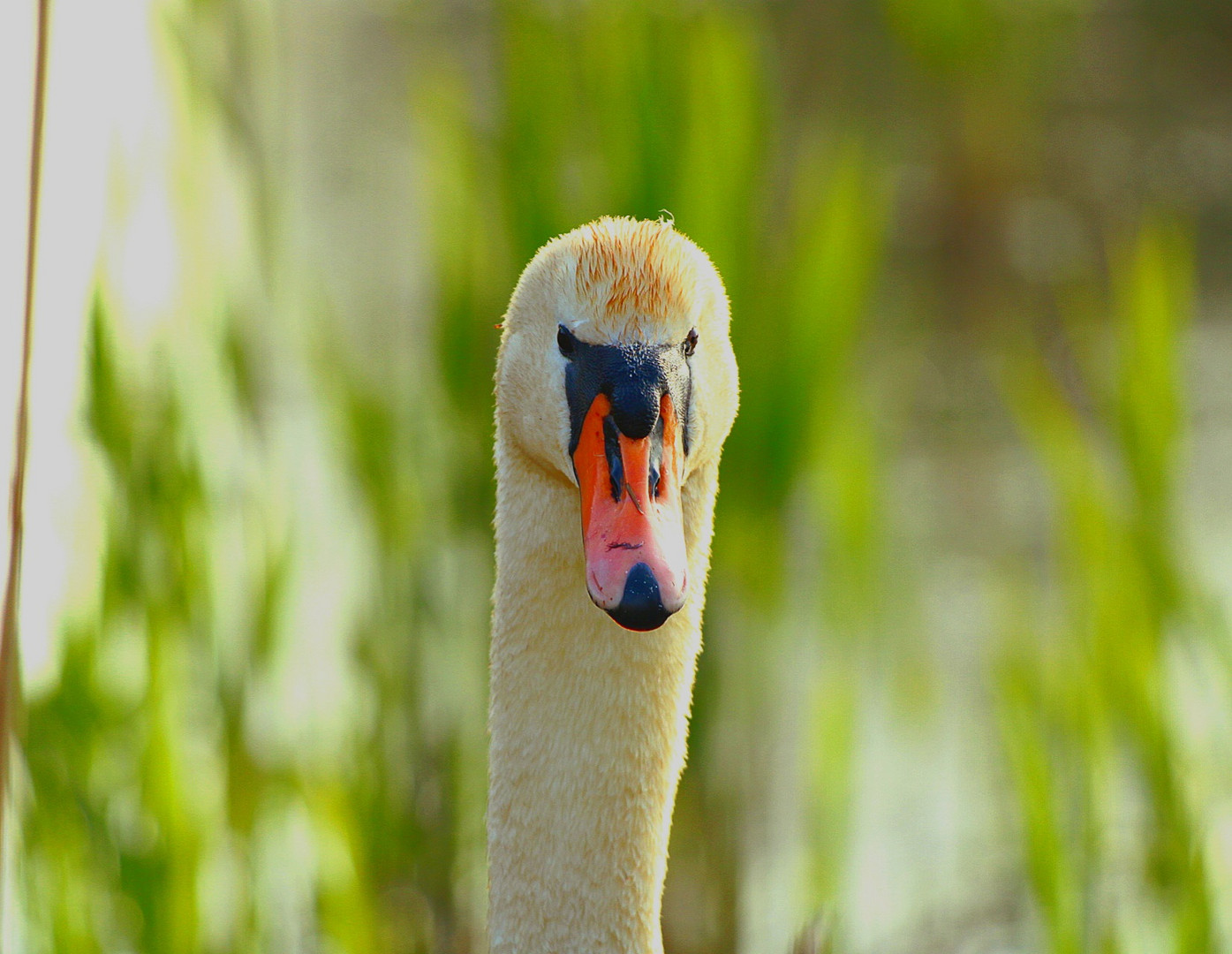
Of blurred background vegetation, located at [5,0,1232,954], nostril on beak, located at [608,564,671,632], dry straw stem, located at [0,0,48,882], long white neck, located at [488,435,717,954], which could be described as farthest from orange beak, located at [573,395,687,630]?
blurred background vegetation, located at [5,0,1232,954]

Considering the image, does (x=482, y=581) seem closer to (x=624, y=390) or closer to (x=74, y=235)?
(x=74, y=235)

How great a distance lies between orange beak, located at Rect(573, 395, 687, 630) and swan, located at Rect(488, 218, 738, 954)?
2 centimetres

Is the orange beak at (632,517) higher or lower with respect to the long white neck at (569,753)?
higher

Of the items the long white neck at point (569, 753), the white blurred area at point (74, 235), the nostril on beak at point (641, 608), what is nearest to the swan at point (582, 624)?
the long white neck at point (569, 753)

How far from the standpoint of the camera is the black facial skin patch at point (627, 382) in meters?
1.21

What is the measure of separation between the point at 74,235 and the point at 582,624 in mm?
1521

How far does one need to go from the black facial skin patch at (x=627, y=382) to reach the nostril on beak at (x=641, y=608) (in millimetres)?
153

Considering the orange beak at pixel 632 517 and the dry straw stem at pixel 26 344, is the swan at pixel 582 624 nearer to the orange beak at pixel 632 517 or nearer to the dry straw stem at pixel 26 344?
the orange beak at pixel 632 517

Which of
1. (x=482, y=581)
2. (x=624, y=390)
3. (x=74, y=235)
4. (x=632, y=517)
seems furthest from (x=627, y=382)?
(x=74, y=235)

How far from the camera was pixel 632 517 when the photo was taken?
1.16 meters

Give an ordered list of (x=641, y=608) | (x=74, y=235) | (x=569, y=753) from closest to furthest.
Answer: (x=641, y=608), (x=569, y=753), (x=74, y=235)

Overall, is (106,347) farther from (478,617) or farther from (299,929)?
(299,929)

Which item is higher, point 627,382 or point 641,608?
point 627,382

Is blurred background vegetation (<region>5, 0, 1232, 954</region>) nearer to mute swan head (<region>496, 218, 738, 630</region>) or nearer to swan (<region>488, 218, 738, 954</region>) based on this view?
swan (<region>488, 218, 738, 954</region>)
